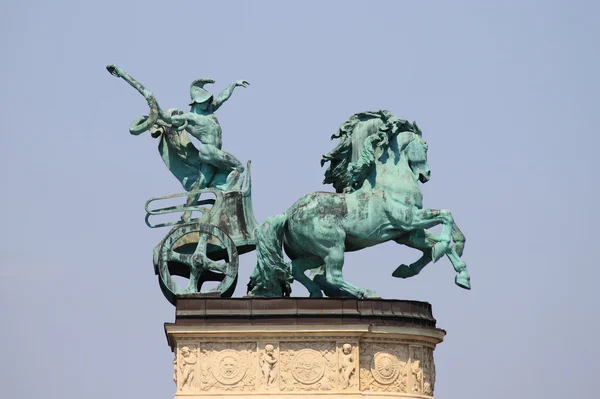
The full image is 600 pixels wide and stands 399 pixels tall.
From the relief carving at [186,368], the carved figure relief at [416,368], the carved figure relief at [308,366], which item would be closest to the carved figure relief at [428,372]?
the carved figure relief at [416,368]

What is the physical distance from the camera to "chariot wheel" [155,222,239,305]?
104 feet

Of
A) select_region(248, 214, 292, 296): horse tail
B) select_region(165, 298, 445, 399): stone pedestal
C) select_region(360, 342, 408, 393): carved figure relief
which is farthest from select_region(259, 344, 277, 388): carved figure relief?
select_region(248, 214, 292, 296): horse tail

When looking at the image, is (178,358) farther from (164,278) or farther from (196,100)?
(196,100)

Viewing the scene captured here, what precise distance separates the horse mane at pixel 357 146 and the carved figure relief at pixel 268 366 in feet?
11.8

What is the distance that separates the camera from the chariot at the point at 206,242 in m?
31.6

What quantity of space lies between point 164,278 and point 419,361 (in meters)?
4.66

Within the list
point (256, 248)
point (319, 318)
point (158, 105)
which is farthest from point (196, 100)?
point (319, 318)

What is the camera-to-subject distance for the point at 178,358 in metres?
30.5

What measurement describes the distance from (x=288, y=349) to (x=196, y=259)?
240 cm

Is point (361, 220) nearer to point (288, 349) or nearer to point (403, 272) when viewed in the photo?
point (403, 272)

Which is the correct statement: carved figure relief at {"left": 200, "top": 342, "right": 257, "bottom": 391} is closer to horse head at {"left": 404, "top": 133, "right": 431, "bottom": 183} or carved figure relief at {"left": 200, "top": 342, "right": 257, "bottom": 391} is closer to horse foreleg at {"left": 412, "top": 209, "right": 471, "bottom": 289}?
horse foreleg at {"left": 412, "top": 209, "right": 471, "bottom": 289}

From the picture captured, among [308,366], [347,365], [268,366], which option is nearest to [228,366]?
[268,366]

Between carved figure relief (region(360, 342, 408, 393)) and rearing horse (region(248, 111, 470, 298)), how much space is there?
1209 mm

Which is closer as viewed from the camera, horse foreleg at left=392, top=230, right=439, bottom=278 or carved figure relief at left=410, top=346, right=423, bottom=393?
carved figure relief at left=410, top=346, right=423, bottom=393
